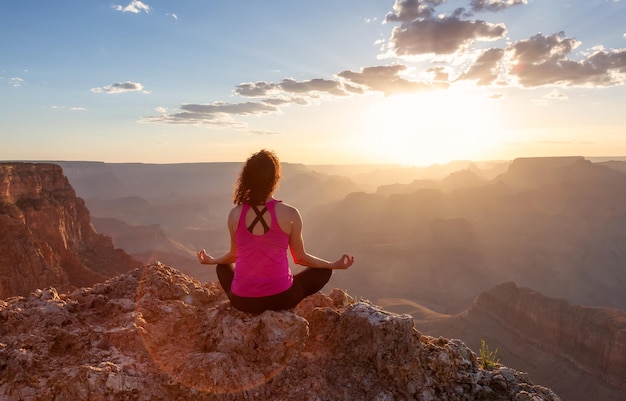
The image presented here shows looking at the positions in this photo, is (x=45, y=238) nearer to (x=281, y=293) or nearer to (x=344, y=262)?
(x=281, y=293)

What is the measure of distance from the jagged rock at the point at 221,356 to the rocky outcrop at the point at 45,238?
29936 mm

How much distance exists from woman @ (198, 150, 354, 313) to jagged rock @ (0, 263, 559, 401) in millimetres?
239

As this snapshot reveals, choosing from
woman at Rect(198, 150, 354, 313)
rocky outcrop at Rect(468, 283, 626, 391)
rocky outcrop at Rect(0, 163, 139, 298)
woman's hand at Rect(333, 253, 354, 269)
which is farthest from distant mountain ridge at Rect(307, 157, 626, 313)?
woman at Rect(198, 150, 354, 313)

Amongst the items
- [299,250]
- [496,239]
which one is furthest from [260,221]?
[496,239]

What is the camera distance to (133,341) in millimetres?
4168

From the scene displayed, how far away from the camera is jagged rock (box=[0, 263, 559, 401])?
140 inches

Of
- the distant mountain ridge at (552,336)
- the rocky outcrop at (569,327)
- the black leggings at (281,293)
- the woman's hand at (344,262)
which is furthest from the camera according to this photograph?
the rocky outcrop at (569,327)

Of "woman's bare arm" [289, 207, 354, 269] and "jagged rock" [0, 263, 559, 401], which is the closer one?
"jagged rock" [0, 263, 559, 401]

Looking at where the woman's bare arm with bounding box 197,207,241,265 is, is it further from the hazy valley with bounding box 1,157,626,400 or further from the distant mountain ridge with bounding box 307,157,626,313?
the distant mountain ridge with bounding box 307,157,626,313

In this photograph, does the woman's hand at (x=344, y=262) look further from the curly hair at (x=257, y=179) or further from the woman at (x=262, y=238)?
the curly hair at (x=257, y=179)

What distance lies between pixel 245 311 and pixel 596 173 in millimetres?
135206

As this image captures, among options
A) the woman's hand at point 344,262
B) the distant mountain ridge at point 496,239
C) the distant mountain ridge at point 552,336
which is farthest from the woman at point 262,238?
the distant mountain ridge at point 496,239

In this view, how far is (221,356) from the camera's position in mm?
3916

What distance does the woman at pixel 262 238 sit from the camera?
4277mm
